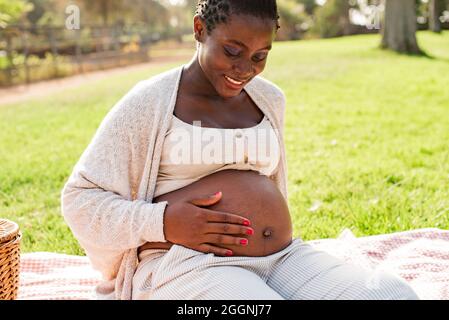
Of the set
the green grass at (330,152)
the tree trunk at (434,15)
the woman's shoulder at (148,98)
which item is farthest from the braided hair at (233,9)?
the tree trunk at (434,15)

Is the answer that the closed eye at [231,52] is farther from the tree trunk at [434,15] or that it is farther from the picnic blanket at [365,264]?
the tree trunk at [434,15]

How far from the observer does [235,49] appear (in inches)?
87.4

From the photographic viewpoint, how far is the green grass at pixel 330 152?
410cm

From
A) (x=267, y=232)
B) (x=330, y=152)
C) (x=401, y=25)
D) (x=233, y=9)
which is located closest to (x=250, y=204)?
(x=267, y=232)

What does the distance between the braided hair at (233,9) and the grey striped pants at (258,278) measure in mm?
846

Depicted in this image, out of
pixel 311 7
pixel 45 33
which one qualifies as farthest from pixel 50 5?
pixel 311 7

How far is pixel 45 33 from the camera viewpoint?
22344 millimetres

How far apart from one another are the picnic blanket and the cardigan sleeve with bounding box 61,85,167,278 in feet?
2.17

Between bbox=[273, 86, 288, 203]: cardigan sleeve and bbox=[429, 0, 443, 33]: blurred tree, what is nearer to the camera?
bbox=[273, 86, 288, 203]: cardigan sleeve

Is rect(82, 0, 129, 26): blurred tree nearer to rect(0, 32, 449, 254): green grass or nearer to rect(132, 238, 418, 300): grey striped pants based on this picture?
rect(0, 32, 449, 254): green grass

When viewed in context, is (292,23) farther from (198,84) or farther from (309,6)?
(198,84)

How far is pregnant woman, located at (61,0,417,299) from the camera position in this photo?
212cm

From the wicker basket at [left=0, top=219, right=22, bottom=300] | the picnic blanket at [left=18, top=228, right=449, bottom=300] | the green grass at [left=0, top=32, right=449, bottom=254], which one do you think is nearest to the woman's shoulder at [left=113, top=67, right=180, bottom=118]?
the wicker basket at [left=0, top=219, right=22, bottom=300]
